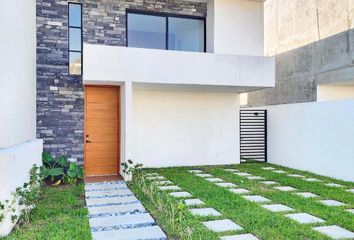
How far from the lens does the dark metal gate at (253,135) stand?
12.7 m

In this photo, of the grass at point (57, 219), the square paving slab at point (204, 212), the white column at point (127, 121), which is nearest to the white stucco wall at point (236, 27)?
the white column at point (127, 121)

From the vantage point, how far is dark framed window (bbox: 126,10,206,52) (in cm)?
1041

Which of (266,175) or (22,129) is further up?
(22,129)

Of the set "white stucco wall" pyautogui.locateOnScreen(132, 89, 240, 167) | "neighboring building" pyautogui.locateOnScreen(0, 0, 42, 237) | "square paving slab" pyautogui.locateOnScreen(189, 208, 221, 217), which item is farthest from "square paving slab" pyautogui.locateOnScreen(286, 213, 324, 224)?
"white stucco wall" pyautogui.locateOnScreen(132, 89, 240, 167)

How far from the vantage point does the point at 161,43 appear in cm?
1070


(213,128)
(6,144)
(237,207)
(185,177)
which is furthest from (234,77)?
(6,144)

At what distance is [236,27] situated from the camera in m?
11.0

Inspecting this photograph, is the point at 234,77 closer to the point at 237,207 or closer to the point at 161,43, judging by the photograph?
the point at 161,43

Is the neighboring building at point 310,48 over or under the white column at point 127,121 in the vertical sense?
over

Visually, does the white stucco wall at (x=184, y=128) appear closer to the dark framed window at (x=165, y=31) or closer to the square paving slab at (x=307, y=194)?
the dark framed window at (x=165, y=31)

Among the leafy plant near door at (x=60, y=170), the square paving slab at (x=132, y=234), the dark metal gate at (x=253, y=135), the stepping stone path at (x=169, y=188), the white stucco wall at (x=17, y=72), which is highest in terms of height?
the white stucco wall at (x=17, y=72)

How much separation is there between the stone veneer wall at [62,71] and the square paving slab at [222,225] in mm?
5627

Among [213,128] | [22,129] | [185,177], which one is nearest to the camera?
[22,129]

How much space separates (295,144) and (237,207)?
19.0ft
